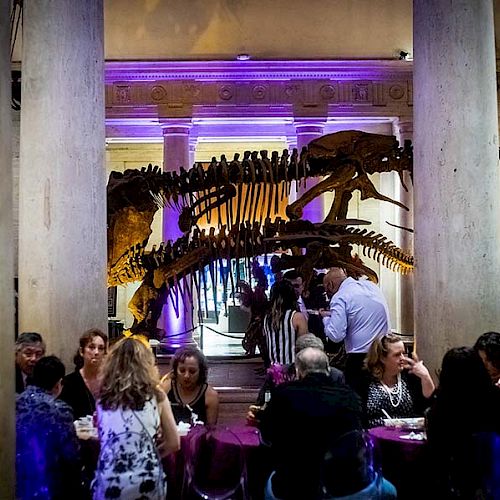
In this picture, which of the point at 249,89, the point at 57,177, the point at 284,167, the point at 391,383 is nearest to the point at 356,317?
the point at 391,383

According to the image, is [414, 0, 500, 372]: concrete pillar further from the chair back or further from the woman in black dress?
the woman in black dress

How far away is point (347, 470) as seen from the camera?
336 centimetres

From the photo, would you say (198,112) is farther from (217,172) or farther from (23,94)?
(23,94)

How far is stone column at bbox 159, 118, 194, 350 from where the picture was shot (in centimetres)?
1361

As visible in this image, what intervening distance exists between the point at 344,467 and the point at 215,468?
72cm

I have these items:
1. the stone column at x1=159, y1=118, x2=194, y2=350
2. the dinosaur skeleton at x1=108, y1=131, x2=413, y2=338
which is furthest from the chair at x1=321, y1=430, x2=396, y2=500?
the stone column at x1=159, y1=118, x2=194, y2=350

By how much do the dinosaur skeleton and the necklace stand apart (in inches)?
108

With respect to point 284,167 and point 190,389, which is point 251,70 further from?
point 190,389

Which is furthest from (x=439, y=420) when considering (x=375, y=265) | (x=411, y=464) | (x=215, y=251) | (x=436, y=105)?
(x=375, y=265)

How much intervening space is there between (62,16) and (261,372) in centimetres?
471

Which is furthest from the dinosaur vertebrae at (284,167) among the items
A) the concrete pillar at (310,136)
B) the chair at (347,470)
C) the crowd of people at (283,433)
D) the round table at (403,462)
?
the concrete pillar at (310,136)

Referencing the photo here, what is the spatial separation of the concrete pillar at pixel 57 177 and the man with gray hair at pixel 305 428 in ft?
8.20

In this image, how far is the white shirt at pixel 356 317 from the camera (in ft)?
20.1

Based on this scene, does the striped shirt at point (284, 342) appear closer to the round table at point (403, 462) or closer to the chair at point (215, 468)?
the round table at point (403, 462)
